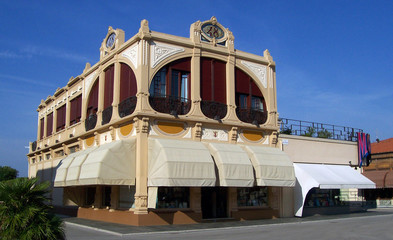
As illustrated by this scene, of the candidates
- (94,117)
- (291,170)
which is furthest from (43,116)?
(291,170)

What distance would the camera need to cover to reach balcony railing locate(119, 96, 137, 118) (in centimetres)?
2112

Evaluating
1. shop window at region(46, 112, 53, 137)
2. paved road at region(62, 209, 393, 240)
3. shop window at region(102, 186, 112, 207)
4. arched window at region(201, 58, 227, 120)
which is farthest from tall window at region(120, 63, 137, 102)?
shop window at region(46, 112, 53, 137)

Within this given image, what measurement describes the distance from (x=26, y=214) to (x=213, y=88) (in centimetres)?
1497

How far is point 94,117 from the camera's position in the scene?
84.9 feet

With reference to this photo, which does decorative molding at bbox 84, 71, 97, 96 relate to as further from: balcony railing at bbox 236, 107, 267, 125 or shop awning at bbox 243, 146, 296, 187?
shop awning at bbox 243, 146, 296, 187

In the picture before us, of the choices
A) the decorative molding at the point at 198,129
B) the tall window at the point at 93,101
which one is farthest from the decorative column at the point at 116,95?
the decorative molding at the point at 198,129

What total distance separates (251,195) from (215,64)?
25.1 feet

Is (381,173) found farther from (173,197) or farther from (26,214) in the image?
(26,214)

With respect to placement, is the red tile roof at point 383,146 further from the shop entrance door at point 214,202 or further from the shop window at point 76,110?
the shop window at point 76,110

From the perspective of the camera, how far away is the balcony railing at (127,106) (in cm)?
2112

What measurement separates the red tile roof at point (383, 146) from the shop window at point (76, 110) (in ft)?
96.5

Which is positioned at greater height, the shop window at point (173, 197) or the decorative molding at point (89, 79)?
the decorative molding at point (89, 79)

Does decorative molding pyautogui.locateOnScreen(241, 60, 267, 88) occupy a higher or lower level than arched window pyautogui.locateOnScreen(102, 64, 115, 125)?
higher

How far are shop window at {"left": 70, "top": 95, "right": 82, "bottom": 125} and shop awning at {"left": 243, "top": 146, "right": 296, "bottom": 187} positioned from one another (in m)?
13.0
